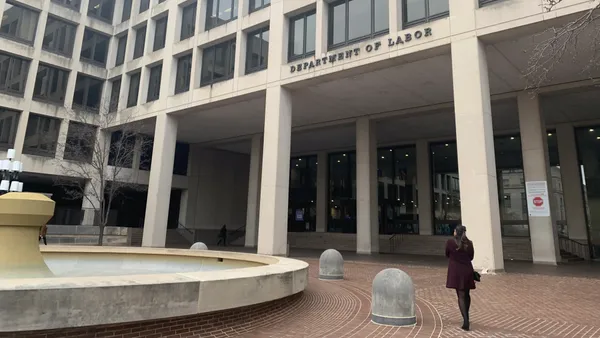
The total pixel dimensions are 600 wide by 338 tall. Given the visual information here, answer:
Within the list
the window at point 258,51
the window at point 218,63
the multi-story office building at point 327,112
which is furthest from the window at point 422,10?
the window at point 218,63

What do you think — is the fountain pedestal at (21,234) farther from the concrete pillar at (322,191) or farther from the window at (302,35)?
the concrete pillar at (322,191)

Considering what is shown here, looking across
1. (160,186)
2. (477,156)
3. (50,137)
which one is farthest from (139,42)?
(477,156)

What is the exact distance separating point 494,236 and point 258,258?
8.56 metres

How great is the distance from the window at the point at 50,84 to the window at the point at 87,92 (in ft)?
3.04

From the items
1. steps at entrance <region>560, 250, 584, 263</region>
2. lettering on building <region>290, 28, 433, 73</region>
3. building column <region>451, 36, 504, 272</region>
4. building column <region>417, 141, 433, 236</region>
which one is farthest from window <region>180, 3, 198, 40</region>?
steps at entrance <region>560, 250, 584, 263</region>

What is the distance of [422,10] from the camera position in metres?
17.1

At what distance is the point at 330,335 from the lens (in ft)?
18.9

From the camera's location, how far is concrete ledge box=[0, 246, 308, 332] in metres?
4.09

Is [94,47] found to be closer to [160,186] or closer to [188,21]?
[188,21]

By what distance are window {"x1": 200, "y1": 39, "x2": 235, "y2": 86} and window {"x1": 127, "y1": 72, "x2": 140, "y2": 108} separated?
768 cm

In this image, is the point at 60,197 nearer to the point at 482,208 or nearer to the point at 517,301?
the point at 482,208

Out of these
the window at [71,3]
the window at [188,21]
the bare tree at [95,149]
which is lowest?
the bare tree at [95,149]

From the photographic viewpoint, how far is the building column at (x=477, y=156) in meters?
13.6

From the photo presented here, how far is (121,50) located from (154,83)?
729 cm
